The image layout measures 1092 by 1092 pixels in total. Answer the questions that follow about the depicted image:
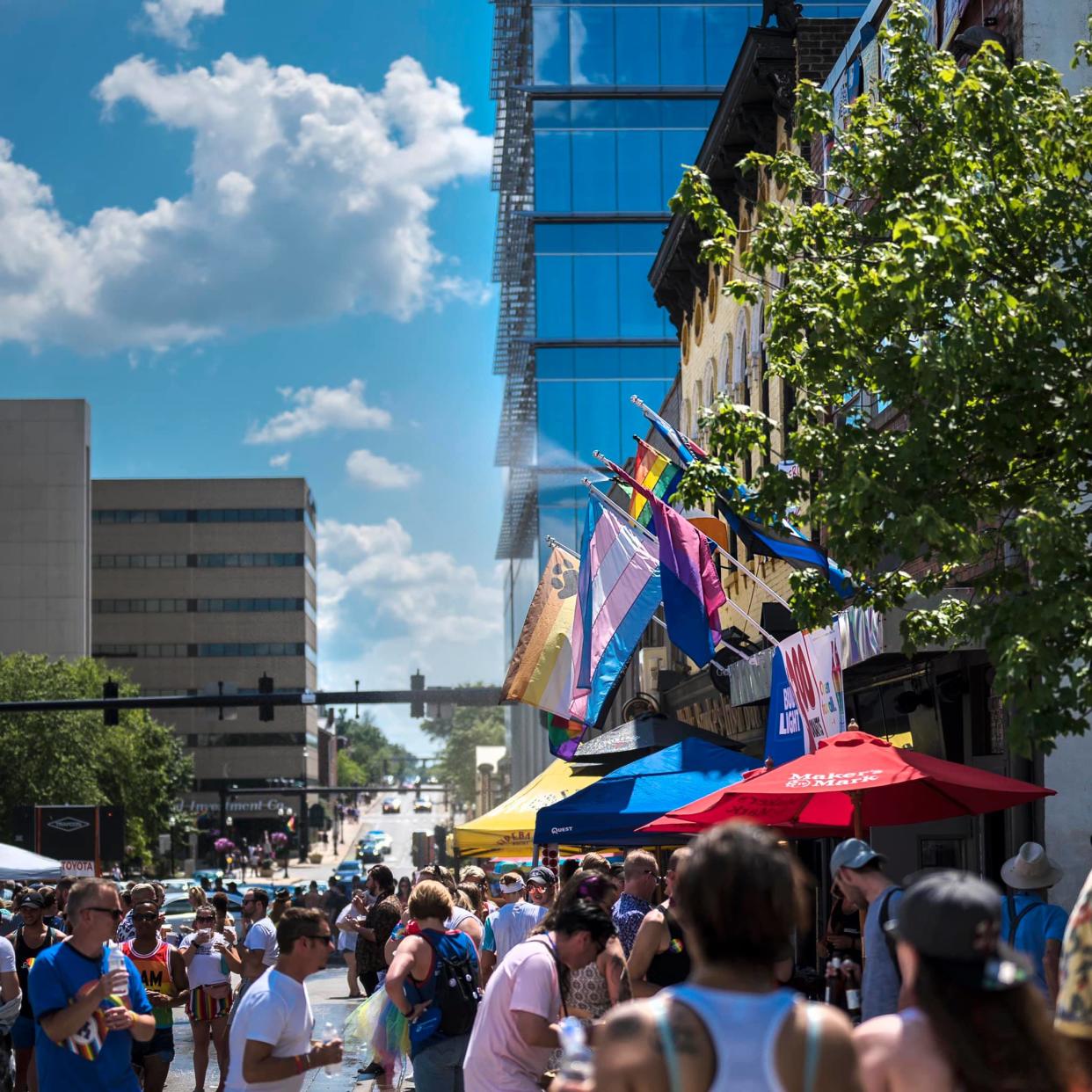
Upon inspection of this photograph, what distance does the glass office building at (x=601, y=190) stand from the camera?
6419cm

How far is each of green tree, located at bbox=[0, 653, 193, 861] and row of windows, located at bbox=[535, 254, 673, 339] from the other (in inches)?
1004

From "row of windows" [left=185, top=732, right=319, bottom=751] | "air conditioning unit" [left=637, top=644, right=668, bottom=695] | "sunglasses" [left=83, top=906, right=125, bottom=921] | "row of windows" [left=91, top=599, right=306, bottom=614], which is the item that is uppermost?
"row of windows" [left=91, top=599, right=306, bottom=614]

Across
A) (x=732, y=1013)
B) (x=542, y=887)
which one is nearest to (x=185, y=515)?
(x=542, y=887)

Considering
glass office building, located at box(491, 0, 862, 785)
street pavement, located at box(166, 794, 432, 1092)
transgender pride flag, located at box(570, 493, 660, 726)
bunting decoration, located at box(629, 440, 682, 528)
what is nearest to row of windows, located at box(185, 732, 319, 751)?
glass office building, located at box(491, 0, 862, 785)

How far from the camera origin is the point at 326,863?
127 meters

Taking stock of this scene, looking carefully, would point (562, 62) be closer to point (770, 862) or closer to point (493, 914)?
point (493, 914)

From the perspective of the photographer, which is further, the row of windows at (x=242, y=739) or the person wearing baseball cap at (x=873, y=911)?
the row of windows at (x=242, y=739)

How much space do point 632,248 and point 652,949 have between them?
5712cm

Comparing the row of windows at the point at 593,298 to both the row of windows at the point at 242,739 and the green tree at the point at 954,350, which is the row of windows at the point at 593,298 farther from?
the row of windows at the point at 242,739

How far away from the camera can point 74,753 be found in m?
68.0

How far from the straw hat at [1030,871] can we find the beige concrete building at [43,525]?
10639cm

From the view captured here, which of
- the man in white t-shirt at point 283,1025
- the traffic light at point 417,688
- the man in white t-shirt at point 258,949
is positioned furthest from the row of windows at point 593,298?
the man in white t-shirt at point 283,1025

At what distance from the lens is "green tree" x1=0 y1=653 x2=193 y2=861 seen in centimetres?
6688

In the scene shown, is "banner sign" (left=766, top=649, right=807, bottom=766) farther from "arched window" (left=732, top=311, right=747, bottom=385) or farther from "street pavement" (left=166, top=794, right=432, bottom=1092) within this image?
"arched window" (left=732, top=311, right=747, bottom=385)
